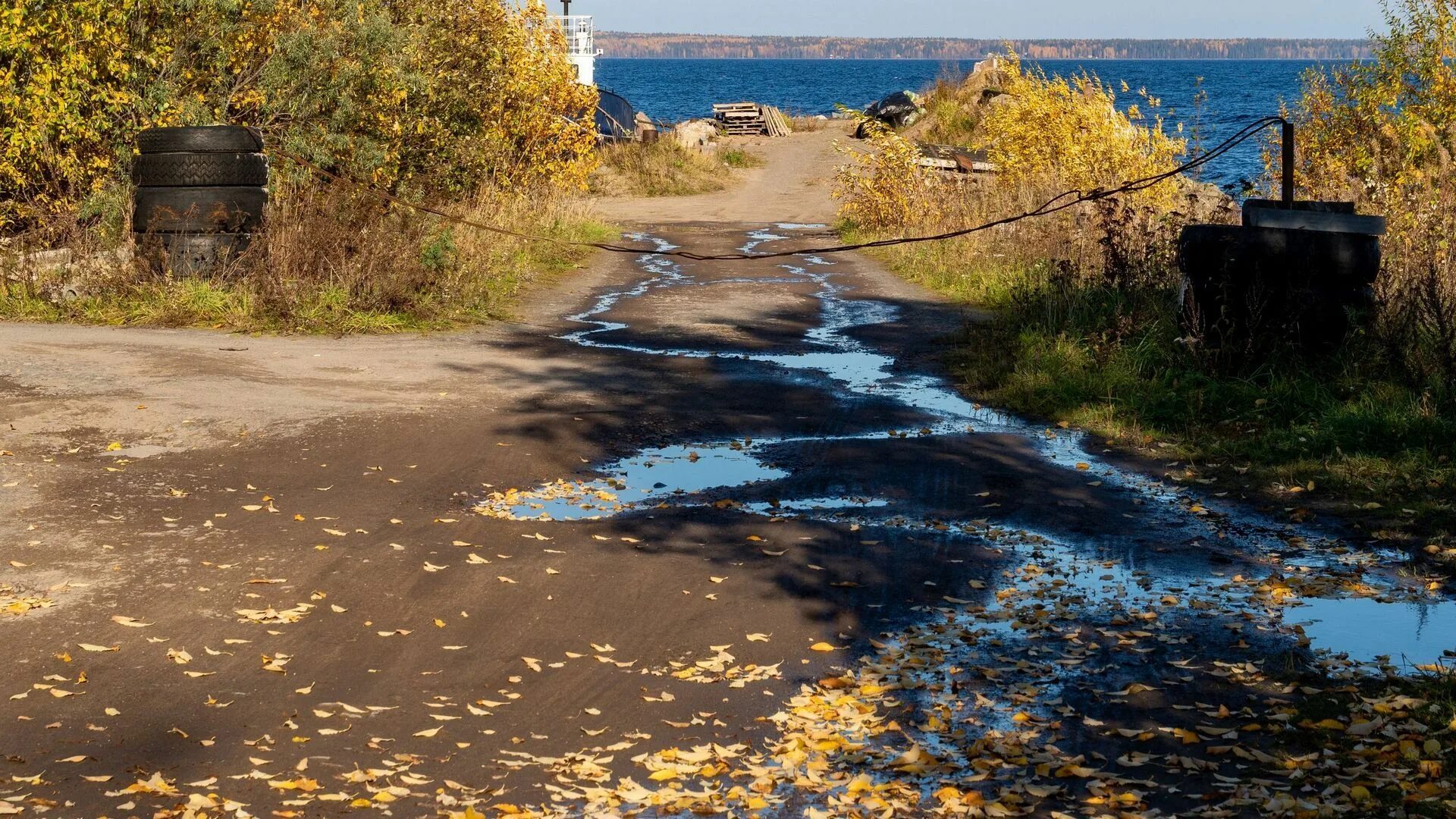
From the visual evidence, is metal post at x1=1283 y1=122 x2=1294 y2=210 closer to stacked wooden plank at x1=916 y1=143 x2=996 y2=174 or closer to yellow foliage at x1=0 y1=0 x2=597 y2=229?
yellow foliage at x1=0 y1=0 x2=597 y2=229

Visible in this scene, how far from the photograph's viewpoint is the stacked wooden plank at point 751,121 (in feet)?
171

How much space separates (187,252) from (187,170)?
0.74 m

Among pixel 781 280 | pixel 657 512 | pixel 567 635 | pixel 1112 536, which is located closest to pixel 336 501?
pixel 657 512

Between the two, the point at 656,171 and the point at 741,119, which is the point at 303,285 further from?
the point at 741,119

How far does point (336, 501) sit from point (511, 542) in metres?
1.10

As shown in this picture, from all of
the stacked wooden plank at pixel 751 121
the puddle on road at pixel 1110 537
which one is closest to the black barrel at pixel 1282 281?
the puddle on road at pixel 1110 537

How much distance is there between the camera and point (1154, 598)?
598 cm

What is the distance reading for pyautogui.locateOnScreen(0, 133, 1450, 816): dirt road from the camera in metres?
4.28

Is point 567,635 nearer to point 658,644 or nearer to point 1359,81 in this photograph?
point 658,644

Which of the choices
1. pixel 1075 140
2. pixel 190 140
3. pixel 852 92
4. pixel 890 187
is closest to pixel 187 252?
pixel 190 140

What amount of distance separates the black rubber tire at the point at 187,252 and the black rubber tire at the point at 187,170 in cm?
47

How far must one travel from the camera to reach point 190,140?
12.9 m

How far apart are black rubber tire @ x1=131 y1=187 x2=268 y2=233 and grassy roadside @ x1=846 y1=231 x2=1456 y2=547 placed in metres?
6.75

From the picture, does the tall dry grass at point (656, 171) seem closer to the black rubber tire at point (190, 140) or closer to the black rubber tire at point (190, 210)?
the black rubber tire at point (190, 210)
